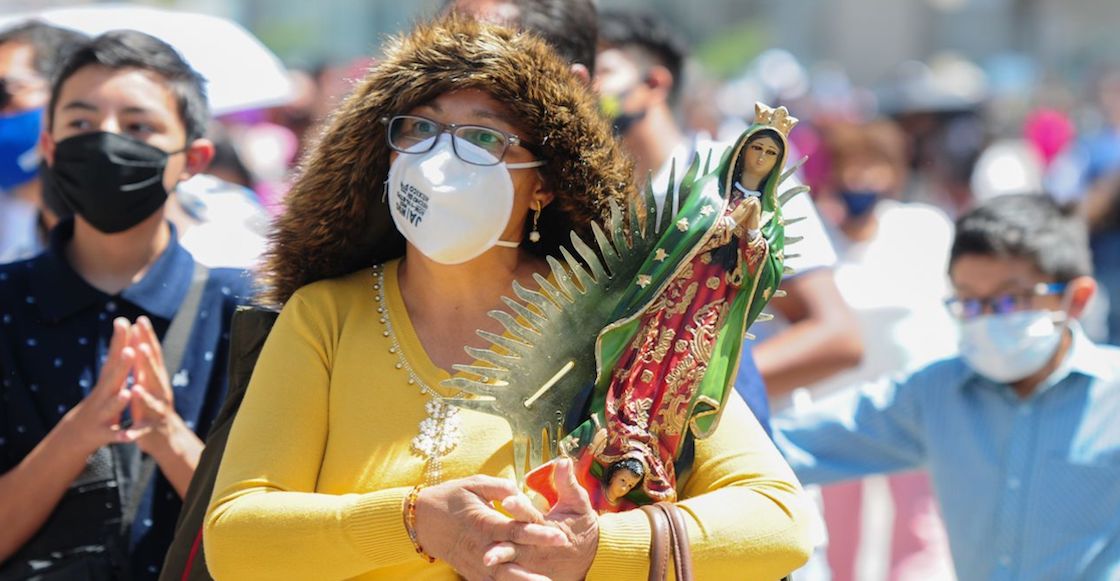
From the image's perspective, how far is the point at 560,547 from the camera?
8.05 feet

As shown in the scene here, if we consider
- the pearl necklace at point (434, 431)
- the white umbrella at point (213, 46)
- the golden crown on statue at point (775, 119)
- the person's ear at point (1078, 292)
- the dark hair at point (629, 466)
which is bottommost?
the pearl necklace at point (434, 431)

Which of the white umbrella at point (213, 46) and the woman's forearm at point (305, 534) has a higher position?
the white umbrella at point (213, 46)

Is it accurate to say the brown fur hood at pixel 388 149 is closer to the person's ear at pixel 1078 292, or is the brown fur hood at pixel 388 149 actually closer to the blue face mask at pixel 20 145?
the person's ear at pixel 1078 292

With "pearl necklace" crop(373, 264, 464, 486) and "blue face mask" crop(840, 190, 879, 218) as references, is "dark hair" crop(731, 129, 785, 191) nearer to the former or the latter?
"pearl necklace" crop(373, 264, 464, 486)

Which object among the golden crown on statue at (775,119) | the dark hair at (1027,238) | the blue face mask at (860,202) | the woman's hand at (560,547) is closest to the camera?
the woman's hand at (560,547)

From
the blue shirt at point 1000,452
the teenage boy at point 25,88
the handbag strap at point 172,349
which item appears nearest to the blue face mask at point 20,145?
the teenage boy at point 25,88

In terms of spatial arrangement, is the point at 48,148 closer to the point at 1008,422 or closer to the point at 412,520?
the point at 412,520

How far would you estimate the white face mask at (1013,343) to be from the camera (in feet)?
13.1

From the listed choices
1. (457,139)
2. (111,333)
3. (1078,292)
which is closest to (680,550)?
(457,139)

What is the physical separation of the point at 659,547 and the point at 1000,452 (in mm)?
1778

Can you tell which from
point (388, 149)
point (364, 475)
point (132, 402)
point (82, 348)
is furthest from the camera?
point (82, 348)

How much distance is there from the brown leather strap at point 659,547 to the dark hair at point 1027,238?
195 centimetres

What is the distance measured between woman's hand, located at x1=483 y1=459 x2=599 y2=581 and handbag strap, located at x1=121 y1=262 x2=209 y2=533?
1.32 metres

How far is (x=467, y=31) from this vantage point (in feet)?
9.46
